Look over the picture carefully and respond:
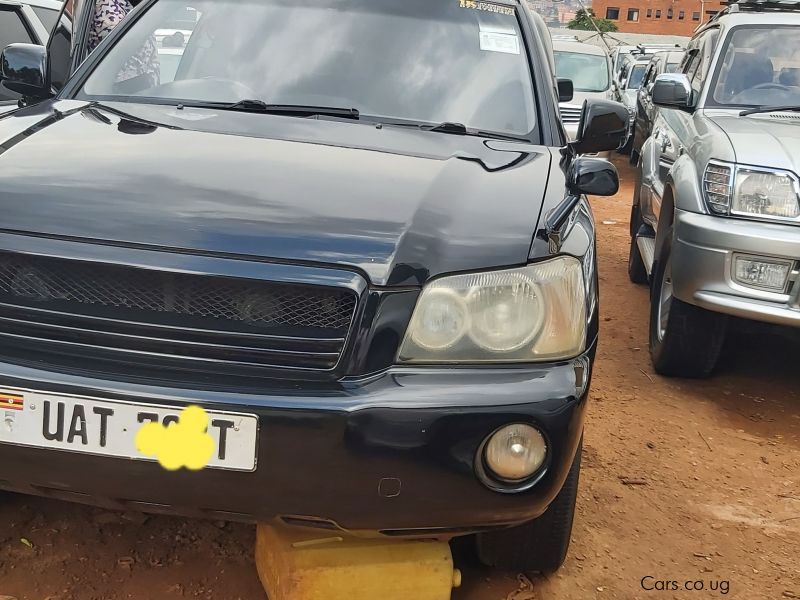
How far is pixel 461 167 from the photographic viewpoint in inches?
94.0

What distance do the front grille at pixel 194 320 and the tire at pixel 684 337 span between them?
8.72ft

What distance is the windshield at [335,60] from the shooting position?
9.52ft

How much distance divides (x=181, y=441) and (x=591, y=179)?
56.2 inches

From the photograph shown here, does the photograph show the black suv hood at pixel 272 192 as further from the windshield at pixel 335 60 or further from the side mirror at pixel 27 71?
the side mirror at pixel 27 71

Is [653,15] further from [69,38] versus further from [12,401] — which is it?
[12,401]

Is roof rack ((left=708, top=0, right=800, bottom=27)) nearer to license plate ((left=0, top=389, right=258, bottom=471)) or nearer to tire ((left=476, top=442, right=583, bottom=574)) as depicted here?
tire ((left=476, top=442, right=583, bottom=574))

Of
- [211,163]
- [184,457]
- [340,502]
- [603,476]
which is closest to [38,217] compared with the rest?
[211,163]

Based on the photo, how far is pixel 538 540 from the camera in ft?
7.93

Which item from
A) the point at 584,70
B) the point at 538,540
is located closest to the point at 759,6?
the point at 538,540

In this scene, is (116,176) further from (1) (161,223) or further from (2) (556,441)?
(2) (556,441)

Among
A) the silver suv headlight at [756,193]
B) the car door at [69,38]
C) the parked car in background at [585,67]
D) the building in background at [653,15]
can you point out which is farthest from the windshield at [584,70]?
the building in background at [653,15]

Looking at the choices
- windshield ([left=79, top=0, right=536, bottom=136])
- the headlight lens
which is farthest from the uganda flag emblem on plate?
the headlight lens

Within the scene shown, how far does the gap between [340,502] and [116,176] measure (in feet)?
3.07

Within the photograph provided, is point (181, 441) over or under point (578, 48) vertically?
over
